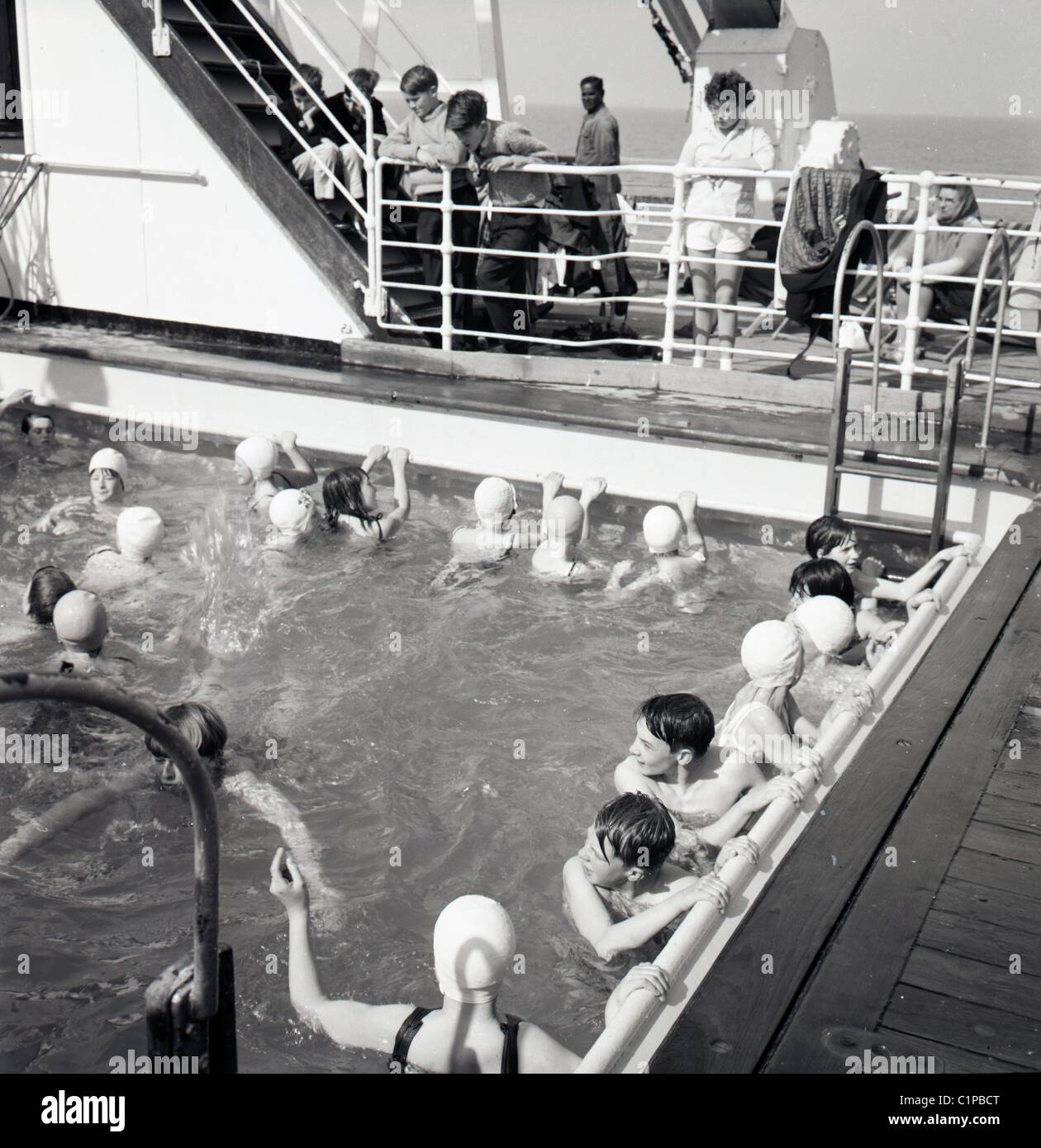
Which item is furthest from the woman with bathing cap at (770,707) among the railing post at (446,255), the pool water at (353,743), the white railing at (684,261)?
the railing post at (446,255)

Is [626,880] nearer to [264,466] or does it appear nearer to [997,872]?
[997,872]

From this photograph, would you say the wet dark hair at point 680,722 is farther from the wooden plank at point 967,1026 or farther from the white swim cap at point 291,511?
the white swim cap at point 291,511

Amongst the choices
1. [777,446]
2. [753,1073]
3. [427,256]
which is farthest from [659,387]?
[753,1073]

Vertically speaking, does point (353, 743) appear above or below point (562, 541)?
below

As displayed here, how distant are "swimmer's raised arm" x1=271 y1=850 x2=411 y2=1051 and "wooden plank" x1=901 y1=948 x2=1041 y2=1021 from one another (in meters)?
1.37

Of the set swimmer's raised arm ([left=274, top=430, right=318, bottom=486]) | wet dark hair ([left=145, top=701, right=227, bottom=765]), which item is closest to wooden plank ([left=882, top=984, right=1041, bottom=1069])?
→ wet dark hair ([left=145, top=701, right=227, bottom=765])

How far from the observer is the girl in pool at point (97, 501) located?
8.40 meters

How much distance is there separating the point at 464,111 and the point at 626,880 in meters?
6.49

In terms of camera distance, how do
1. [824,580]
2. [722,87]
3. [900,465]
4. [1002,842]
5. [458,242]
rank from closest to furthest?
[1002,842], [824,580], [900,465], [722,87], [458,242]

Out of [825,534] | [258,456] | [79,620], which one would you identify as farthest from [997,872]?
[258,456]

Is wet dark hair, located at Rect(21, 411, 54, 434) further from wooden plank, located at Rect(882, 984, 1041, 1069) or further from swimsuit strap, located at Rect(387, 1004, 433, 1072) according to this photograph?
wooden plank, located at Rect(882, 984, 1041, 1069)

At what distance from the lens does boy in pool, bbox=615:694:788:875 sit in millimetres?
4500

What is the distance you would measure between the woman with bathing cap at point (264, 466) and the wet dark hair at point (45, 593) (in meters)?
2.01

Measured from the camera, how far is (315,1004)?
138 inches
